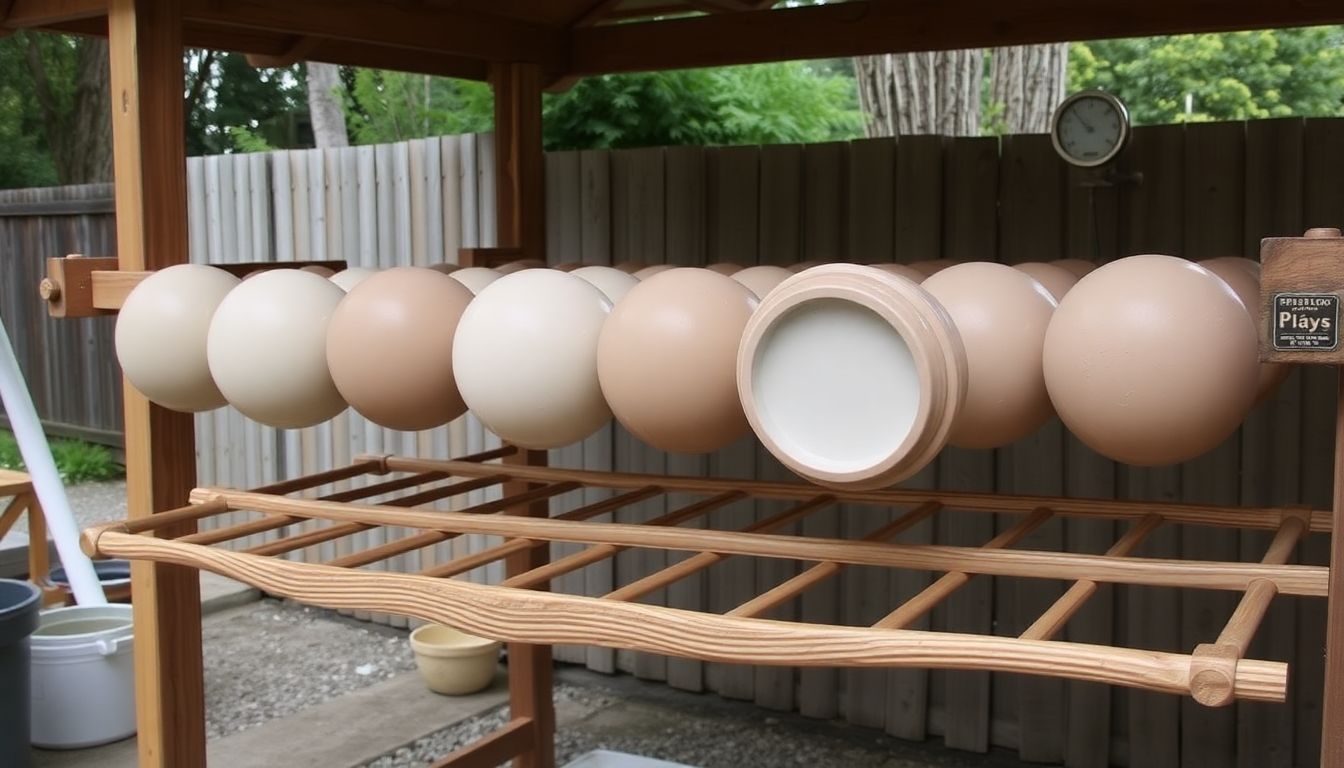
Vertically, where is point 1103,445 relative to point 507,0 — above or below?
below

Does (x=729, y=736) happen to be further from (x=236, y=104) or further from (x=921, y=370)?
(x=236, y=104)

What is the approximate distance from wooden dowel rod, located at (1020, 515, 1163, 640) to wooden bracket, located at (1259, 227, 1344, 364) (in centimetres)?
40

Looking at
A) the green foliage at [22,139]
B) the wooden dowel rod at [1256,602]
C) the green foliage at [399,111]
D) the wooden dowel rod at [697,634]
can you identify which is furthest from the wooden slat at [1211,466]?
the green foliage at [22,139]

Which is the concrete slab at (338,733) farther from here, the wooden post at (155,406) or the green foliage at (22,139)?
the green foliage at (22,139)

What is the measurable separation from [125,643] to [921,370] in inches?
138

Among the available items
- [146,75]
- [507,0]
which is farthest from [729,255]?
[146,75]

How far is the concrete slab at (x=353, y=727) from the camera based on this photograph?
421 cm

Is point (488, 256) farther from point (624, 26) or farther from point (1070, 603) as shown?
point (1070, 603)

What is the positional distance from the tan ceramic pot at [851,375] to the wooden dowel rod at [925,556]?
321 millimetres

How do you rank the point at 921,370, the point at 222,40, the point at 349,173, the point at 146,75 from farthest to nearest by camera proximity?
the point at 349,173 → the point at 222,40 → the point at 146,75 → the point at 921,370

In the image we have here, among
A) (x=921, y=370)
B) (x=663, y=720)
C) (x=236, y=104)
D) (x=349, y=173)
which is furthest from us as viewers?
(x=236, y=104)

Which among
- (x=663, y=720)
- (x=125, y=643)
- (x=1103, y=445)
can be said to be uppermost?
(x=1103, y=445)

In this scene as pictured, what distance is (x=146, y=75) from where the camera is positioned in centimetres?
254

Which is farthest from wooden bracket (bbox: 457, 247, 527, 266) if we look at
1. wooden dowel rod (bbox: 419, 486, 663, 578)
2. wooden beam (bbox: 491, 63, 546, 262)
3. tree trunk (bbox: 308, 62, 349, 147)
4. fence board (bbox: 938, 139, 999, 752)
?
tree trunk (bbox: 308, 62, 349, 147)
